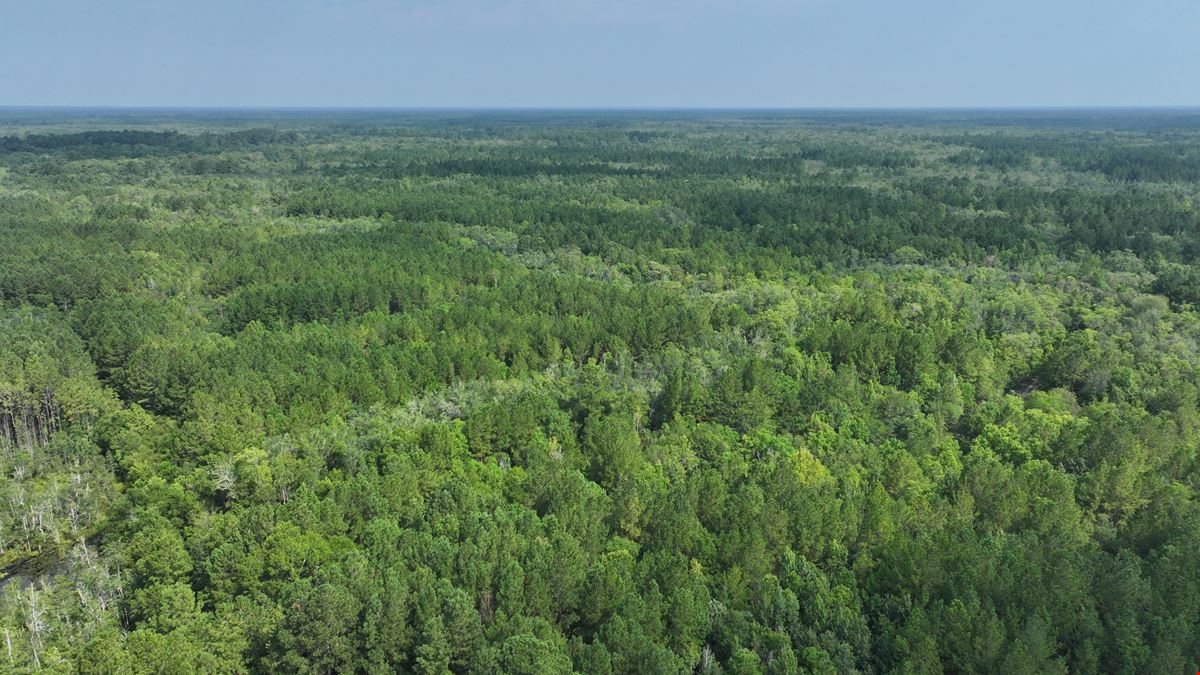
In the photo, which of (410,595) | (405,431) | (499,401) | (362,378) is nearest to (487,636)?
(410,595)

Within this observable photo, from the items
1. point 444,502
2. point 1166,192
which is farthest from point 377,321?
point 1166,192

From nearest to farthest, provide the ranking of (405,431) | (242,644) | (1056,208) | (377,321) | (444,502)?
(242,644), (444,502), (405,431), (377,321), (1056,208)

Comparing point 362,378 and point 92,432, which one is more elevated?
point 362,378

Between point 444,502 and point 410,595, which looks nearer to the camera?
point 410,595

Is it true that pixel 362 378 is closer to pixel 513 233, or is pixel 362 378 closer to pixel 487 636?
pixel 487 636

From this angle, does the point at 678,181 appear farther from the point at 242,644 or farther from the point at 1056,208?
the point at 242,644

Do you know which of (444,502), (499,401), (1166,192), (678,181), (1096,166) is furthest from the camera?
(1096,166)
